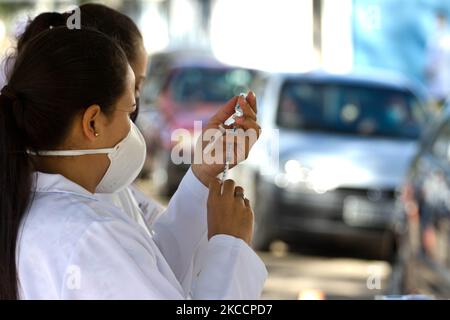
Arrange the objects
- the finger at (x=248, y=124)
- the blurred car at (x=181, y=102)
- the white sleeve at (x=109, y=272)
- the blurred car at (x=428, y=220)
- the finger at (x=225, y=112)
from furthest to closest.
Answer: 1. the blurred car at (x=181, y=102)
2. the blurred car at (x=428, y=220)
3. the finger at (x=225, y=112)
4. the finger at (x=248, y=124)
5. the white sleeve at (x=109, y=272)

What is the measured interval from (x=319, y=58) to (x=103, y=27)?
18149mm

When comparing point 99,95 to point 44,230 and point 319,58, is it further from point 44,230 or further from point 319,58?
point 319,58

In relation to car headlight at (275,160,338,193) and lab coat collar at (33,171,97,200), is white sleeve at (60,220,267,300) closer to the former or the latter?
lab coat collar at (33,171,97,200)

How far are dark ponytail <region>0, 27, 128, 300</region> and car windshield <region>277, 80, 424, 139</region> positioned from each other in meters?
8.21

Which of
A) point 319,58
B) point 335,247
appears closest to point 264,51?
point 319,58

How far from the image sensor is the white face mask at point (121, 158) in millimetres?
2336

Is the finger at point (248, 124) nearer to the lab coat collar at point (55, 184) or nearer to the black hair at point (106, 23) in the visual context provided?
the lab coat collar at point (55, 184)

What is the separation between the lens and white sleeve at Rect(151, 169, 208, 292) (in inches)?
112

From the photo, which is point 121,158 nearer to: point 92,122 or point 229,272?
point 92,122

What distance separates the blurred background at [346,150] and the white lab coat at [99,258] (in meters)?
0.55

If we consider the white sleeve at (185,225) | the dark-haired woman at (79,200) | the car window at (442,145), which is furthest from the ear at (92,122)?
the car window at (442,145)

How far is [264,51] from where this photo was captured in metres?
22.7

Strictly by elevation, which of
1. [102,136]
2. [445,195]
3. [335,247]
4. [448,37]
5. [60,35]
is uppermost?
[448,37]
